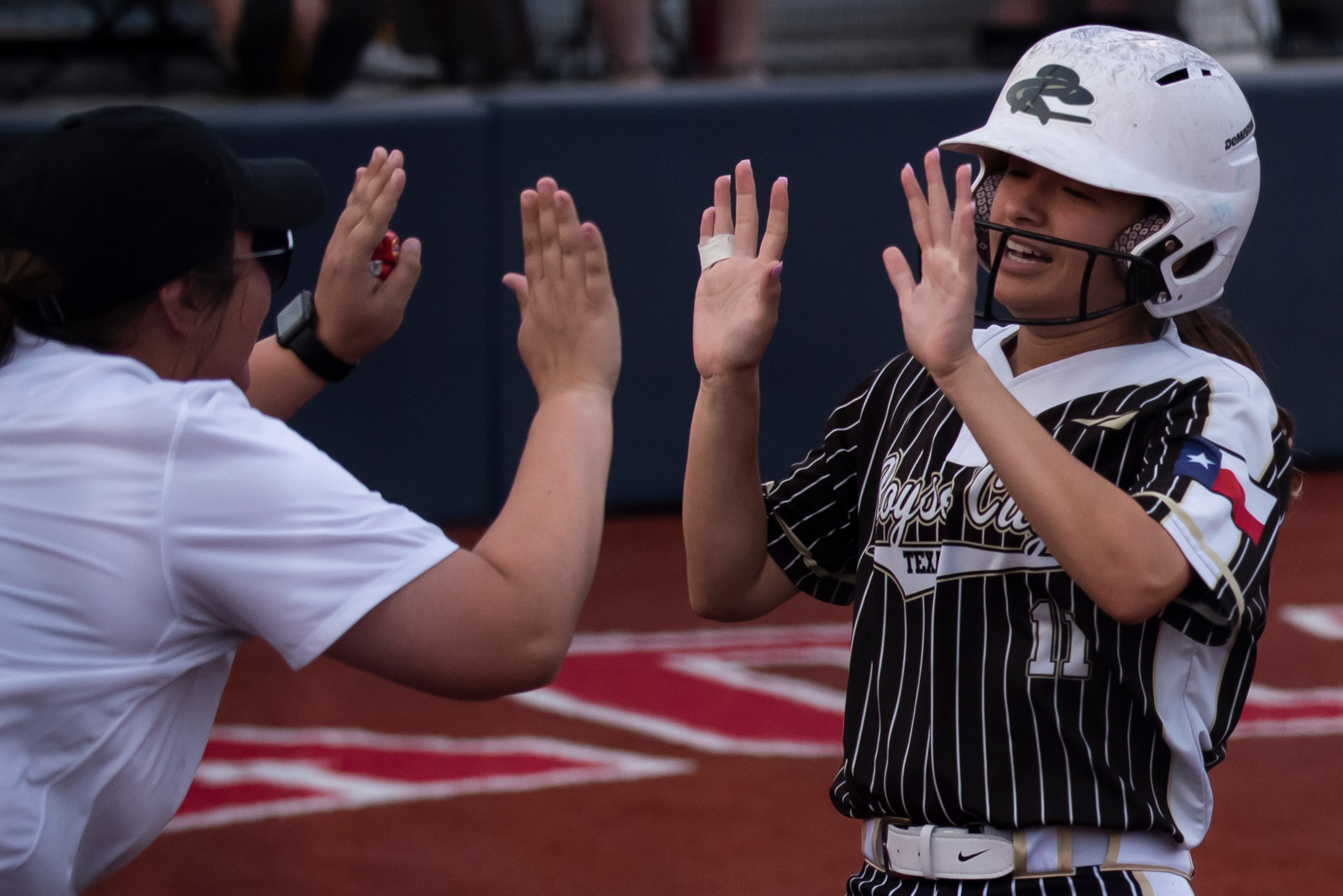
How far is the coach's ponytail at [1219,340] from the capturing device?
2098 millimetres

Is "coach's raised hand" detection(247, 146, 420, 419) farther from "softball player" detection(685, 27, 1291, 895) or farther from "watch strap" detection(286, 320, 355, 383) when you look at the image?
"softball player" detection(685, 27, 1291, 895)

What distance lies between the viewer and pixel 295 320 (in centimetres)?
253

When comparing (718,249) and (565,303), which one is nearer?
(565,303)

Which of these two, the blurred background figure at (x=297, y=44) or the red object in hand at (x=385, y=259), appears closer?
the red object in hand at (x=385, y=259)

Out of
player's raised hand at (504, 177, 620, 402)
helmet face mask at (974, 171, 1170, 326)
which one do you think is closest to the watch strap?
player's raised hand at (504, 177, 620, 402)

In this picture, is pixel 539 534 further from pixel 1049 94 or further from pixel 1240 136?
pixel 1240 136

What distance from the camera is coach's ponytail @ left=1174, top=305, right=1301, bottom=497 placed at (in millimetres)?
2098

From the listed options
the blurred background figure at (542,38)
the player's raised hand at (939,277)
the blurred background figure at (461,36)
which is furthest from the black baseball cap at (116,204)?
the blurred background figure at (461,36)

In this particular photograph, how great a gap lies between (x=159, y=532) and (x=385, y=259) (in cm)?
82

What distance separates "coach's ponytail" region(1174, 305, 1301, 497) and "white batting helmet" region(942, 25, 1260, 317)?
7 cm

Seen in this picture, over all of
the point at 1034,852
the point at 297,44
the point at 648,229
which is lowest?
the point at 648,229

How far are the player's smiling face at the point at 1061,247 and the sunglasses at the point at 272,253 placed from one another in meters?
0.90

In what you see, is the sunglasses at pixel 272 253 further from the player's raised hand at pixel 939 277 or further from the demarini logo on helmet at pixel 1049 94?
the demarini logo on helmet at pixel 1049 94

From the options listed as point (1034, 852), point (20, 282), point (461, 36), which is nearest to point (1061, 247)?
point (1034, 852)
